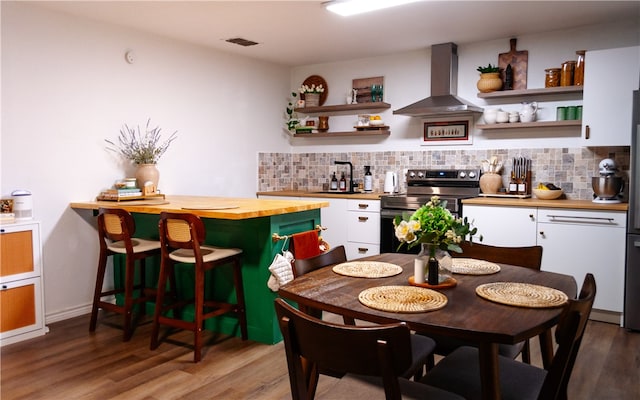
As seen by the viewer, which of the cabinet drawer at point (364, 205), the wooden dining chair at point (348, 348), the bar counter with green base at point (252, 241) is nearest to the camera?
the wooden dining chair at point (348, 348)

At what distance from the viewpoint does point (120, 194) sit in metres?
3.82

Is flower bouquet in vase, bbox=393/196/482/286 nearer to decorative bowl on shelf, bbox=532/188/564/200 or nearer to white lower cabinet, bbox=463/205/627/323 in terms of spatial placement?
white lower cabinet, bbox=463/205/627/323

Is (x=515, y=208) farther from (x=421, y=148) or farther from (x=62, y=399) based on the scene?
(x=62, y=399)

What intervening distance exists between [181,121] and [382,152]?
216 centimetres

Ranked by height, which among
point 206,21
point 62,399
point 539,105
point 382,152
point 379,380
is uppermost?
point 206,21

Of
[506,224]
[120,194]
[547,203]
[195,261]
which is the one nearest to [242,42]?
[120,194]

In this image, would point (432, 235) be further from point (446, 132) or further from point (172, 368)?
point (446, 132)

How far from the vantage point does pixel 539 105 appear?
14.8 feet

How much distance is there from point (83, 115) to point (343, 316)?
10.2ft

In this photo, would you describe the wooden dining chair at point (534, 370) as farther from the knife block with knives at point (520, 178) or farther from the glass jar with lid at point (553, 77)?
the glass jar with lid at point (553, 77)

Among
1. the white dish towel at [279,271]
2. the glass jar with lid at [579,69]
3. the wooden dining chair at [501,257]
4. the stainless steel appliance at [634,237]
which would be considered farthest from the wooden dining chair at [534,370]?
the glass jar with lid at [579,69]

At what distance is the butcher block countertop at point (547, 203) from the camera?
12.1 feet

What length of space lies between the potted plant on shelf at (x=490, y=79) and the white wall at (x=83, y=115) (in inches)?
100

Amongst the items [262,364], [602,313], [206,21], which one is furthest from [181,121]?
[602,313]
